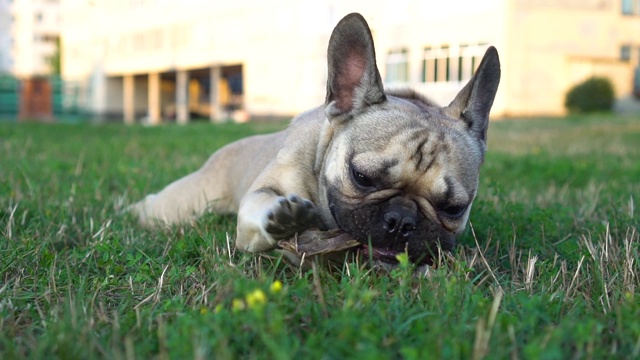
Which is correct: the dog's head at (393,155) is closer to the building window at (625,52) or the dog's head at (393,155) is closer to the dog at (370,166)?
the dog at (370,166)

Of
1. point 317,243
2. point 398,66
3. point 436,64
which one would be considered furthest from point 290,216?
point 398,66

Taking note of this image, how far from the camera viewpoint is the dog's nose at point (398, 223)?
8.90 ft

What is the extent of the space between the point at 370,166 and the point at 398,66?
1172 inches

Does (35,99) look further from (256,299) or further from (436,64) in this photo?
(256,299)

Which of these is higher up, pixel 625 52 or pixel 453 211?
pixel 625 52

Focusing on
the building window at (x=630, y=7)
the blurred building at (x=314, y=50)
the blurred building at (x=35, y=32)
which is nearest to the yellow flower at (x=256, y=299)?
the blurred building at (x=314, y=50)

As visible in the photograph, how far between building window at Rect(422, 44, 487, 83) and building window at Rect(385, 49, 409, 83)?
1054 mm

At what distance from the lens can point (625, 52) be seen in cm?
3066

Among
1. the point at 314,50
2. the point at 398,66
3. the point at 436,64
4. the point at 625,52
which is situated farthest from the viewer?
the point at 314,50

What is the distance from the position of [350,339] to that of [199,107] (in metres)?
48.1

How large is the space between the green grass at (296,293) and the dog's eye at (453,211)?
0.47 ft

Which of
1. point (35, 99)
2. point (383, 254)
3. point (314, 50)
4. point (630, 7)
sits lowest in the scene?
point (383, 254)

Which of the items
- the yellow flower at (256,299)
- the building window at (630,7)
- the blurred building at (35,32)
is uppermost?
the blurred building at (35,32)

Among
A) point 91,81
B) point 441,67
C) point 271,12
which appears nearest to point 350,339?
point 441,67
